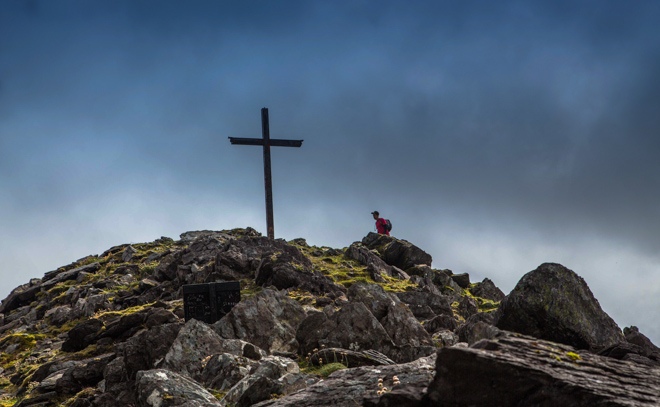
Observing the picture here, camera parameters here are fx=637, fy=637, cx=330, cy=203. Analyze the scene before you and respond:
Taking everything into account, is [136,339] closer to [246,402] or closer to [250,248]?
[246,402]

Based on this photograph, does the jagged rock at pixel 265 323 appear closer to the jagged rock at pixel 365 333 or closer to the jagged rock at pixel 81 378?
the jagged rock at pixel 365 333

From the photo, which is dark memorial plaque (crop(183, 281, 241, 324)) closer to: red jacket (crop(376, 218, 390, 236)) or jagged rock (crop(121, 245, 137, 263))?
red jacket (crop(376, 218, 390, 236))

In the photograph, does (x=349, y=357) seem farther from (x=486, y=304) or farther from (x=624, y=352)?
(x=486, y=304)

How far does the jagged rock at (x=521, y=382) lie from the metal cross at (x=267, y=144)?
3293 cm

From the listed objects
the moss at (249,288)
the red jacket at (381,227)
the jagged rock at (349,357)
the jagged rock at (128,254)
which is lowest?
the jagged rock at (349,357)

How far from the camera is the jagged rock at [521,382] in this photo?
7.71 m

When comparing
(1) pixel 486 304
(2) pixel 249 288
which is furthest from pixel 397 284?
(2) pixel 249 288

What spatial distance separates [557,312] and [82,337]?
1923cm

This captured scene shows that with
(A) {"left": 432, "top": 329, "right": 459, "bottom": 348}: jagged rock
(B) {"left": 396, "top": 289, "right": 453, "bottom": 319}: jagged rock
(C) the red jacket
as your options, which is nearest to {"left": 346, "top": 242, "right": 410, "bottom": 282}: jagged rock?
(C) the red jacket

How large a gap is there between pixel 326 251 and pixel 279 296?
914 inches

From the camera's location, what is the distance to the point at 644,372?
884 centimetres

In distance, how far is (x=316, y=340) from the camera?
57.2ft

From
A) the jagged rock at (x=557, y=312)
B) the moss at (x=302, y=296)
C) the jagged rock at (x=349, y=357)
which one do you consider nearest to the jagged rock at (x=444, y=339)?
the jagged rock at (x=349, y=357)

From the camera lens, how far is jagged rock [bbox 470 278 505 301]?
38.5 metres
